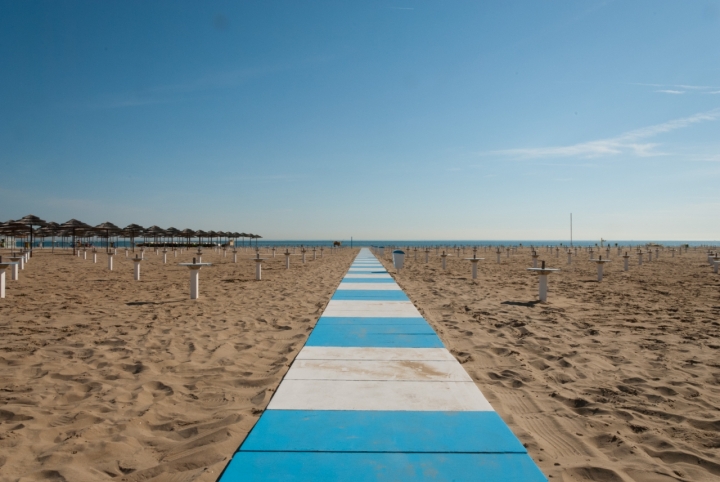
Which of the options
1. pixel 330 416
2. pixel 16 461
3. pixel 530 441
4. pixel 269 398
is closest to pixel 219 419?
pixel 269 398

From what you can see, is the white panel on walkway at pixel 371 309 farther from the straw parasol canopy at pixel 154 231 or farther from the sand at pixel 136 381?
the straw parasol canopy at pixel 154 231

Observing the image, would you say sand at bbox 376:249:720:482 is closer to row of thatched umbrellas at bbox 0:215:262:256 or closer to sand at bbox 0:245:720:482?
sand at bbox 0:245:720:482

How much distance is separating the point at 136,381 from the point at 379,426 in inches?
Answer: 113

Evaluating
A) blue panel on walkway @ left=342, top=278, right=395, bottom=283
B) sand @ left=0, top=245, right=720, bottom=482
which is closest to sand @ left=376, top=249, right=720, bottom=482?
sand @ left=0, top=245, right=720, bottom=482

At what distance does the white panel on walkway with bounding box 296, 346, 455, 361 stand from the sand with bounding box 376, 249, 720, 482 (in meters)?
0.33

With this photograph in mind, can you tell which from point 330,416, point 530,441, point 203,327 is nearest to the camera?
point 530,441

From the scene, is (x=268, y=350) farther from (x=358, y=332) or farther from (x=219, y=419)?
(x=219, y=419)

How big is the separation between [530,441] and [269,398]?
2.28 m

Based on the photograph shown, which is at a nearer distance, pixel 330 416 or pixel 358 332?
pixel 330 416

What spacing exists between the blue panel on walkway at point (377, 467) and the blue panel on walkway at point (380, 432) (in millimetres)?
75

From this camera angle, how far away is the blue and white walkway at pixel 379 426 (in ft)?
8.15

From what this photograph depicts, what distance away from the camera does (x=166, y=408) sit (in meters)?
3.59

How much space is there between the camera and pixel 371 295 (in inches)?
386

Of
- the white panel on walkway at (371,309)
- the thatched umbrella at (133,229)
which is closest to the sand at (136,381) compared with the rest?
the white panel on walkway at (371,309)
